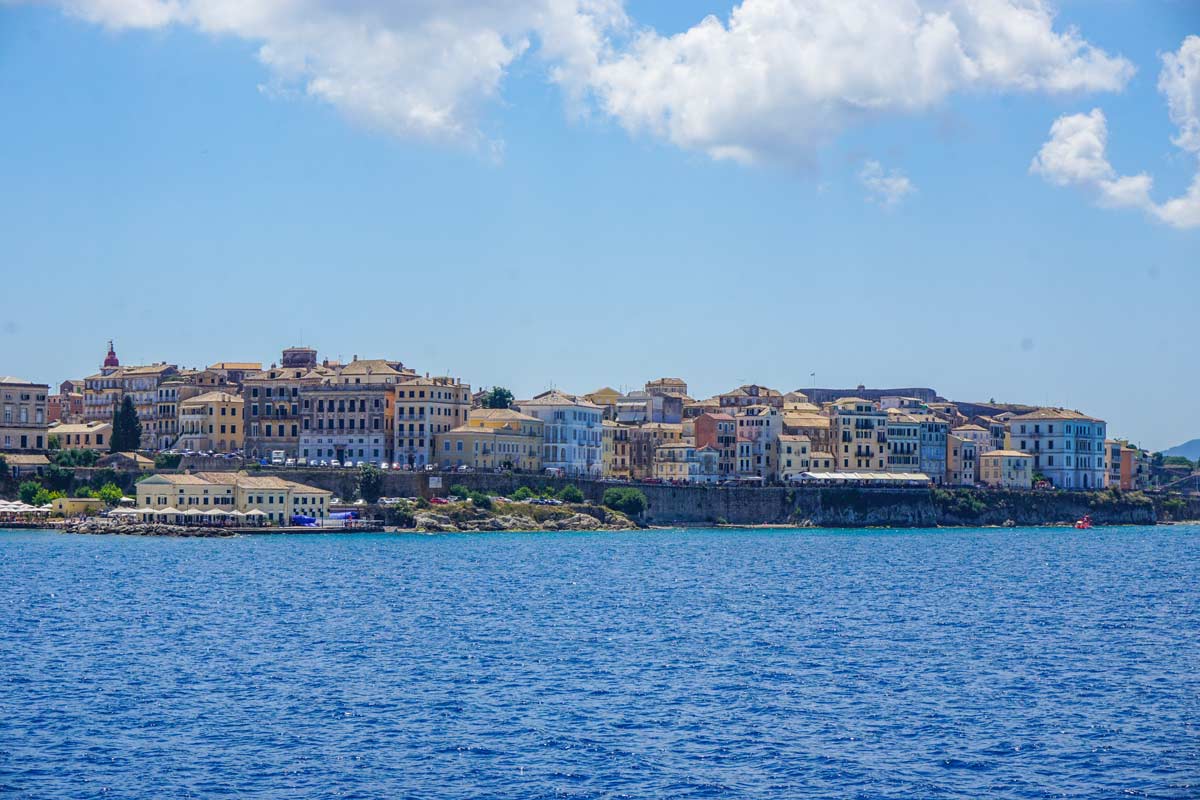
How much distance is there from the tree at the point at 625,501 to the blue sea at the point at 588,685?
49.1 meters

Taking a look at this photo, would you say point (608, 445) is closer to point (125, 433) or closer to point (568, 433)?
point (568, 433)

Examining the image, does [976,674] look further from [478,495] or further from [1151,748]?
Result: [478,495]

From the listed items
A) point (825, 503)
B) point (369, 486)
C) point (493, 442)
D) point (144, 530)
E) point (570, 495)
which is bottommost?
point (144, 530)

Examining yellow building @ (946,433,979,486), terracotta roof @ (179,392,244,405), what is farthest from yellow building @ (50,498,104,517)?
yellow building @ (946,433,979,486)

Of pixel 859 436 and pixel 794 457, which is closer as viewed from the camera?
pixel 794 457

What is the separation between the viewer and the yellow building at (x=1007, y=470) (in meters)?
157

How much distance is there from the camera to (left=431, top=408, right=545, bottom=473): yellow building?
5089 inches

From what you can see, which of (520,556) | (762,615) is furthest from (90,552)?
(762,615)

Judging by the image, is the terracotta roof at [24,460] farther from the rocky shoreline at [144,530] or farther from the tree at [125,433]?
the rocky shoreline at [144,530]

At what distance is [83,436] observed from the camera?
456ft

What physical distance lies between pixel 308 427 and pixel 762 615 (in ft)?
271

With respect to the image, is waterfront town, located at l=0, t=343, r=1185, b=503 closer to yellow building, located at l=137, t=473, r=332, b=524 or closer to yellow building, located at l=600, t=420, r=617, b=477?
yellow building, located at l=600, t=420, r=617, b=477

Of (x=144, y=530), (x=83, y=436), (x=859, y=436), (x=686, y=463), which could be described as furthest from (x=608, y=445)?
(x=144, y=530)

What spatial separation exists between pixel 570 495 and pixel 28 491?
121ft
